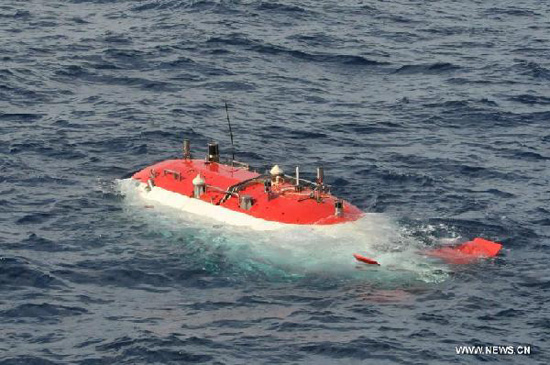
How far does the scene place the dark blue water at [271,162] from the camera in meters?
36.6

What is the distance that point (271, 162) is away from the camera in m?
54.7

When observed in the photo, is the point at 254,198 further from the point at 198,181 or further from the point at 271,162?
the point at 271,162

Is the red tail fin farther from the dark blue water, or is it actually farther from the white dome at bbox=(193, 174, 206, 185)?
the white dome at bbox=(193, 174, 206, 185)

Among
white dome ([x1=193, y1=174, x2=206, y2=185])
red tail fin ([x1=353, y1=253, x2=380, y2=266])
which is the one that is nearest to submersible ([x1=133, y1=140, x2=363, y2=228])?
white dome ([x1=193, y1=174, x2=206, y2=185])

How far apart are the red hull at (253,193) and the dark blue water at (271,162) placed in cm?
163

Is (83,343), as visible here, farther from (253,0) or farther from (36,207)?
(253,0)

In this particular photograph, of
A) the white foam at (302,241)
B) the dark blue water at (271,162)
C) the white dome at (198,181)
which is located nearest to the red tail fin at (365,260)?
the white foam at (302,241)

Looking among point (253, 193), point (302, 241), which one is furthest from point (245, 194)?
point (302, 241)

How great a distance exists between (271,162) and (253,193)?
9174mm

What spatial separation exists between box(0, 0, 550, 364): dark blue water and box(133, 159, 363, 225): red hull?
5.35ft

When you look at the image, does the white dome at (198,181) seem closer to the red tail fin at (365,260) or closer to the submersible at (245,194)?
the submersible at (245,194)

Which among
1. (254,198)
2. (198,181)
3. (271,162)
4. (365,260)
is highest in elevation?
(198,181)

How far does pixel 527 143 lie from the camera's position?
5706cm

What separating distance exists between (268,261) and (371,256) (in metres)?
3.91
